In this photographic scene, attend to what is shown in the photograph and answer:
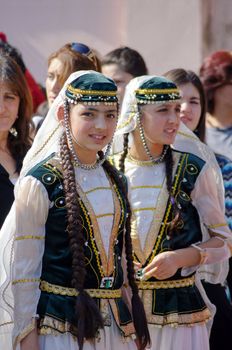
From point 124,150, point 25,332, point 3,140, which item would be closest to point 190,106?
point 124,150

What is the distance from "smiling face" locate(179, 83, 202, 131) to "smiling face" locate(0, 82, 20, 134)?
1.13m

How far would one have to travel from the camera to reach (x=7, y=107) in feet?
16.9

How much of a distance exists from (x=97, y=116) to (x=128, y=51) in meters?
2.19

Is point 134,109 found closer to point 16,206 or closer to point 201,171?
point 201,171

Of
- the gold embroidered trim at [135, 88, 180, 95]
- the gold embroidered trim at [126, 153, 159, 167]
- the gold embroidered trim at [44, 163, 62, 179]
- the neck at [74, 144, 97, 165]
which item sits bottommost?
the gold embroidered trim at [126, 153, 159, 167]

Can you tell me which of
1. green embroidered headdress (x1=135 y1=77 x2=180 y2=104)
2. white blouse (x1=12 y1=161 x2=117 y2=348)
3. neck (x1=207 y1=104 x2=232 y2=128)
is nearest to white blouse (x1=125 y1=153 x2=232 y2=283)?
green embroidered headdress (x1=135 y1=77 x2=180 y2=104)

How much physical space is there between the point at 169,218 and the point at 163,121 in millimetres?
442

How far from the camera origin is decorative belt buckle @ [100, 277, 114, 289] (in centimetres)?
432

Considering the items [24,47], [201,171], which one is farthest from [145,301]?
[24,47]

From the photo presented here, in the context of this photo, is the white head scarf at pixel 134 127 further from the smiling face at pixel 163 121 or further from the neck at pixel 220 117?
the neck at pixel 220 117

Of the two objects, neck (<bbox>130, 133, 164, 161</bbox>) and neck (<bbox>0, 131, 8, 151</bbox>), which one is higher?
neck (<bbox>0, 131, 8, 151</bbox>)

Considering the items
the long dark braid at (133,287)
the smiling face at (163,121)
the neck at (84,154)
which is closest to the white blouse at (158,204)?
the smiling face at (163,121)

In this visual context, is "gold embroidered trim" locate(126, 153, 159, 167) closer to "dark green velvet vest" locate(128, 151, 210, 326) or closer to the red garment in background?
"dark green velvet vest" locate(128, 151, 210, 326)

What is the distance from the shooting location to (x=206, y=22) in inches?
374
